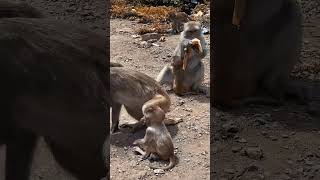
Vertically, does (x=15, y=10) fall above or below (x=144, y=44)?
above

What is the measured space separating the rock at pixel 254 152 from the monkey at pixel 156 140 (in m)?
0.44

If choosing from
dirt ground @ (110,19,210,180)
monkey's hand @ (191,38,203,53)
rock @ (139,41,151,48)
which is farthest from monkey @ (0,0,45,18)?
rock @ (139,41,151,48)

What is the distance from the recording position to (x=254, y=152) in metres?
3.66

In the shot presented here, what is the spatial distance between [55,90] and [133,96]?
1982 mm

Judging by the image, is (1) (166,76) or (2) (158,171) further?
(1) (166,76)

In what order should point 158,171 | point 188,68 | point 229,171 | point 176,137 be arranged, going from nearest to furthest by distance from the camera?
point 229,171 < point 158,171 < point 176,137 < point 188,68

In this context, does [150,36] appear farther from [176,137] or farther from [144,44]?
[176,137]

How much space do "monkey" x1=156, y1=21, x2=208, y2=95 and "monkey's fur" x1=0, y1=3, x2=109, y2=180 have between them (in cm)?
245

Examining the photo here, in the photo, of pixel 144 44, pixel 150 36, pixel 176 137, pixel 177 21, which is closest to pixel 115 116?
pixel 176 137

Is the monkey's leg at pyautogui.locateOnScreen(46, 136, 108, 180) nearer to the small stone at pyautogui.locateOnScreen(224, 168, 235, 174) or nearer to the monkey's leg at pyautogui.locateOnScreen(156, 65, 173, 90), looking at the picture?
the small stone at pyautogui.locateOnScreen(224, 168, 235, 174)

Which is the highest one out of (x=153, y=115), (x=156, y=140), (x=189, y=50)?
(x=189, y=50)

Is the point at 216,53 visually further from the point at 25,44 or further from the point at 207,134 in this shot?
the point at 25,44

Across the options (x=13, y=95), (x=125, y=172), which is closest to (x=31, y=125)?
(x=13, y=95)

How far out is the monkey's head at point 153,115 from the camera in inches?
153
